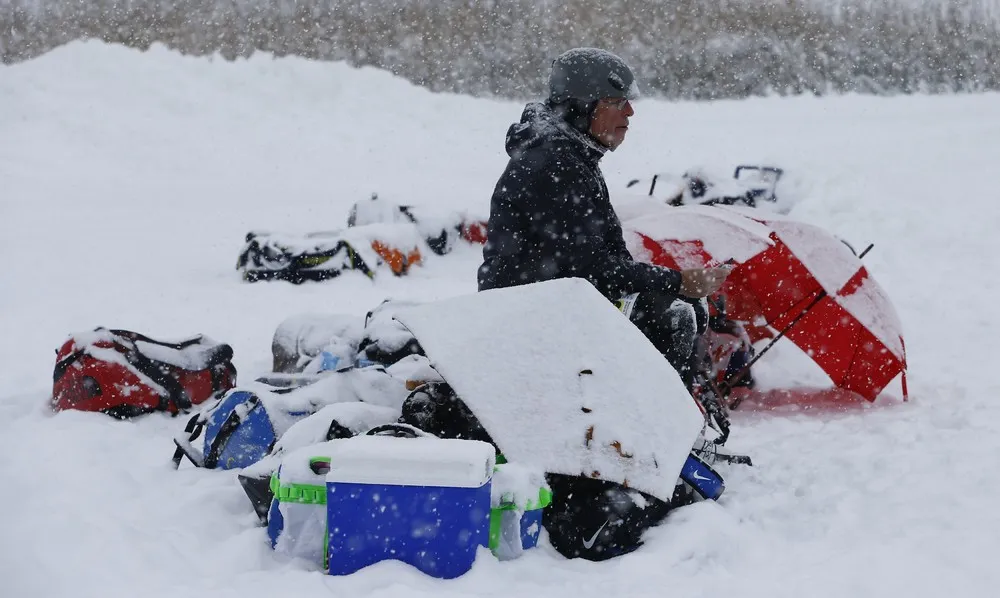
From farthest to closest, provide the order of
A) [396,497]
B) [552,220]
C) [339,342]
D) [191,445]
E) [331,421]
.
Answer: [339,342] < [191,445] < [552,220] < [331,421] < [396,497]

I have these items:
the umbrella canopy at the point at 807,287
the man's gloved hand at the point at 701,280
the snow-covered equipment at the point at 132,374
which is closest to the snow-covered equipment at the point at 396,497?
the man's gloved hand at the point at 701,280

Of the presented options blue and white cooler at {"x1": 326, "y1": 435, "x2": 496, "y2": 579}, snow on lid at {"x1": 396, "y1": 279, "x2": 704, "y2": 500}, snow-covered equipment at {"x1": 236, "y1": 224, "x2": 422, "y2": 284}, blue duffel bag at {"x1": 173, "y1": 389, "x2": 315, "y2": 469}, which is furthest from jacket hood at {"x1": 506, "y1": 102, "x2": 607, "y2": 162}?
snow-covered equipment at {"x1": 236, "y1": 224, "x2": 422, "y2": 284}

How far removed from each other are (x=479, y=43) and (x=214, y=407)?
27640mm

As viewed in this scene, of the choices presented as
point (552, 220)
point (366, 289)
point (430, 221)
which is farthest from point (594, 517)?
point (430, 221)

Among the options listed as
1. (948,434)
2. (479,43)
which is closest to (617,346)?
(948,434)

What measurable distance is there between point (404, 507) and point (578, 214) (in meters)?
1.52

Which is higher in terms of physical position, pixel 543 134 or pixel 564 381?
pixel 543 134

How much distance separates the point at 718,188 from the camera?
555 inches

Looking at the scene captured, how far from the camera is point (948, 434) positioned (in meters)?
4.57

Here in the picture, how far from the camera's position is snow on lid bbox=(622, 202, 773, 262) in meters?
4.65

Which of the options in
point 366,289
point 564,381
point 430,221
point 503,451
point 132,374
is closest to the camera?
point 503,451

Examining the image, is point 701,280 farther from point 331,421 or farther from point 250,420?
point 250,420

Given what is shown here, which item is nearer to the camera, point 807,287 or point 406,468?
point 406,468

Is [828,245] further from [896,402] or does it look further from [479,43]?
[479,43]
